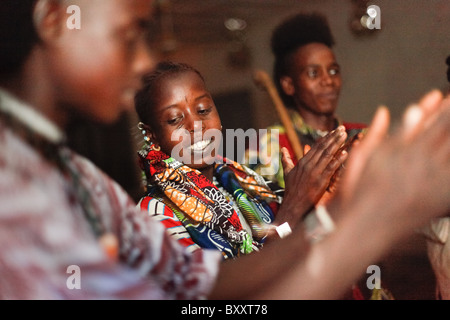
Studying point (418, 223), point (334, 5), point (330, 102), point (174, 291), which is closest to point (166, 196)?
point (174, 291)

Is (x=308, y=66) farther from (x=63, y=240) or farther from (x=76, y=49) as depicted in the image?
(x=63, y=240)

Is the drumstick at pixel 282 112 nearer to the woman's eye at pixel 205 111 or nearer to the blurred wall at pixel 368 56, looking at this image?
the blurred wall at pixel 368 56

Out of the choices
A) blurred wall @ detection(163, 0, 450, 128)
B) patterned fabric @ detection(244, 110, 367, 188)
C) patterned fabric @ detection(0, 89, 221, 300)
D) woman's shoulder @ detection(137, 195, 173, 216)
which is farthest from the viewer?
blurred wall @ detection(163, 0, 450, 128)

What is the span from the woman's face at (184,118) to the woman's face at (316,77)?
1.91ft

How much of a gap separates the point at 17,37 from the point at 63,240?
32 cm

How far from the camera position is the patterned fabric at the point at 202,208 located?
1035mm

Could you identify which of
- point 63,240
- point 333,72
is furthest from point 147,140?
point 333,72

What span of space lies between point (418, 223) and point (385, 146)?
129 millimetres

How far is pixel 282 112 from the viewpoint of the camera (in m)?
1.61

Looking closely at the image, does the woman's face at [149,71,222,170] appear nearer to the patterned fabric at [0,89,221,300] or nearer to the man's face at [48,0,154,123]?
the man's face at [48,0,154,123]

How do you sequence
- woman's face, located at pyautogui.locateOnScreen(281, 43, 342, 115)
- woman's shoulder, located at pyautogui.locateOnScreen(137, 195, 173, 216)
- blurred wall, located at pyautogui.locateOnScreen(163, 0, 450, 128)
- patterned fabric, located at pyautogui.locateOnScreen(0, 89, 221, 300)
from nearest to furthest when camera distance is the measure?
patterned fabric, located at pyautogui.locateOnScreen(0, 89, 221, 300), woman's shoulder, located at pyautogui.locateOnScreen(137, 195, 173, 216), woman's face, located at pyautogui.locateOnScreen(281, 43, 342, 115), blurred wall, located at pyautogui.locateOnScreen(163, 0, 450, 128)

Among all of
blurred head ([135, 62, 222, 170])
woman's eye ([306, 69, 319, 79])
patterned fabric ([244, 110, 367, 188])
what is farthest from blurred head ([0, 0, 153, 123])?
woman's eye ([306, 69, 319, 79])

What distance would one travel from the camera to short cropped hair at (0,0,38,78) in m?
0.65

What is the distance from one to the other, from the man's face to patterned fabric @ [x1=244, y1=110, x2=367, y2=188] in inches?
27.5
